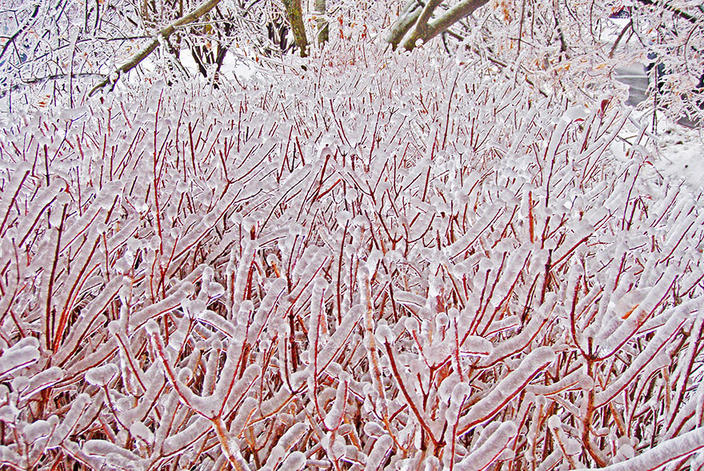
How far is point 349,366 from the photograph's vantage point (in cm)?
117

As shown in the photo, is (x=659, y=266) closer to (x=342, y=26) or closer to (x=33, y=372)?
(x=33, y=372)

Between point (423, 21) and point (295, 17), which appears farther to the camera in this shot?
point (295, 17)

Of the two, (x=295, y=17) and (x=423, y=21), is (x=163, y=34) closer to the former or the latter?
(x=295, y=17)

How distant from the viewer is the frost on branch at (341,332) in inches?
33.5

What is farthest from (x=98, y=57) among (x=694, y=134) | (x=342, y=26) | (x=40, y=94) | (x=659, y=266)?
(x=694, y=134)

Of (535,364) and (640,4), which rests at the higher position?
(640,4)

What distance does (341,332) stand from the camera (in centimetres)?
95

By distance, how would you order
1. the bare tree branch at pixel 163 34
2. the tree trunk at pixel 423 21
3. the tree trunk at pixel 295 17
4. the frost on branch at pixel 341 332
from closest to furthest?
the frost on branch at pixel 341 332
the bare tree branch at pixel 163 34
the tree trunk at pixel 423 21
the tree trunk at pixel 295 17

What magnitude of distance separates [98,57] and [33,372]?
20.1 feet

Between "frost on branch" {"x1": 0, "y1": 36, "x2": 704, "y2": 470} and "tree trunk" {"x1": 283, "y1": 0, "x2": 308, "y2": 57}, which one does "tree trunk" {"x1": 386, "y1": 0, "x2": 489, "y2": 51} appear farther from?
"frost on branch" {"x1": 0, "y1": 36, "x2": 704, "y2": 470}

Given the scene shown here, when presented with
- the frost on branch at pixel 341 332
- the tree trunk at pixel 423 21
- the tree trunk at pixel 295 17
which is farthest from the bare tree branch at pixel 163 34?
the frost on branch at pixel 341 332

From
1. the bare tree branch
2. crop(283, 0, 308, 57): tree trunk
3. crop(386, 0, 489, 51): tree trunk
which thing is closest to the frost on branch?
the bare tree branch

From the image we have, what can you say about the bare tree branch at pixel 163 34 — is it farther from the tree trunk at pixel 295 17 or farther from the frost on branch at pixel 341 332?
the frost on branch at pixel 341 332

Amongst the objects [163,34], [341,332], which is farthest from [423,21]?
[341,332]
